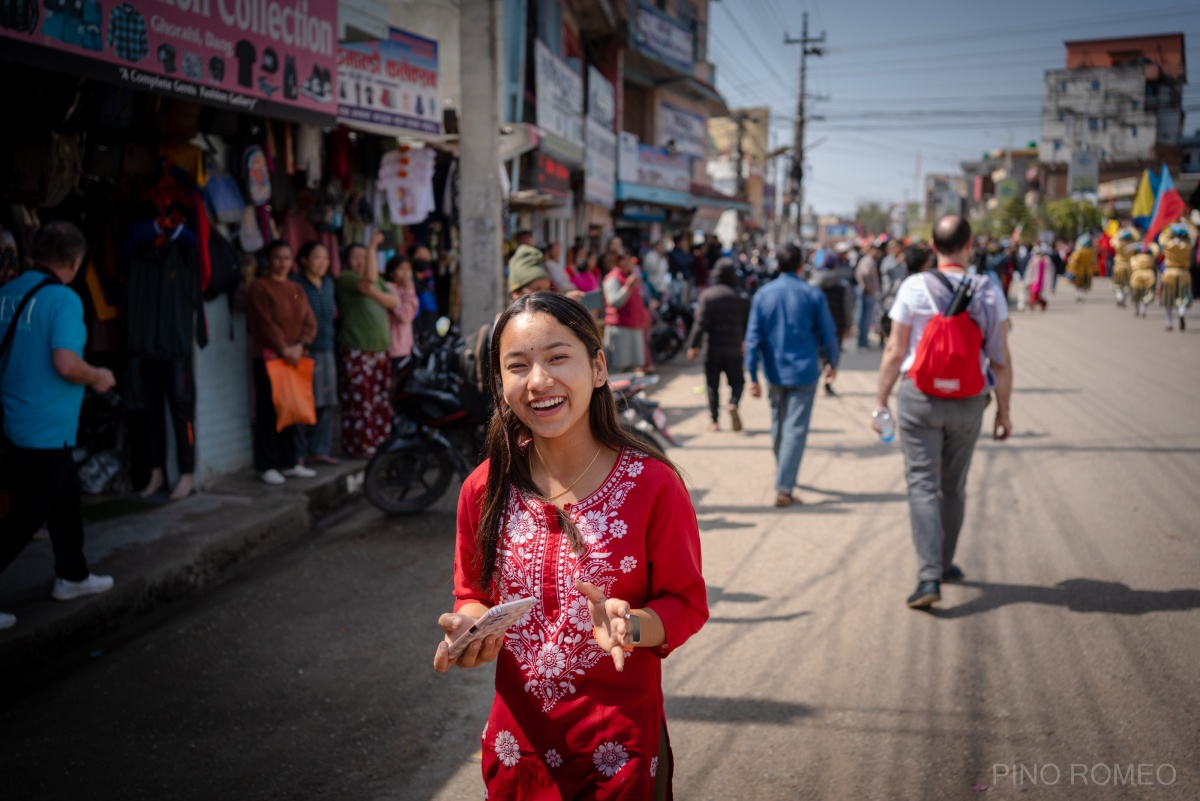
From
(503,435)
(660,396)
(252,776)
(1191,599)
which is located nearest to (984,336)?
(1191,599)

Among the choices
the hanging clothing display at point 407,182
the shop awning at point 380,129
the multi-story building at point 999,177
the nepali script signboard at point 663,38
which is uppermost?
the multi-story building at point 999,177

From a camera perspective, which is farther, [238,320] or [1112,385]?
[1112,385]

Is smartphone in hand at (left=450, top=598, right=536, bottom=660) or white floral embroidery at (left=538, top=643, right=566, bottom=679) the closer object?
smartphone in hand at (left=450, top=598, right=536, bottom=660)

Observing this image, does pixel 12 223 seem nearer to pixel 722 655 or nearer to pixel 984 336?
pixel 722 655

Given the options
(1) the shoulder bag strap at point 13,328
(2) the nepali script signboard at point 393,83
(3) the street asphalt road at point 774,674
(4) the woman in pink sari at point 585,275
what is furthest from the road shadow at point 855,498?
(4) the woman in pink sari at point 585,275

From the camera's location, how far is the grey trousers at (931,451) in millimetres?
4883

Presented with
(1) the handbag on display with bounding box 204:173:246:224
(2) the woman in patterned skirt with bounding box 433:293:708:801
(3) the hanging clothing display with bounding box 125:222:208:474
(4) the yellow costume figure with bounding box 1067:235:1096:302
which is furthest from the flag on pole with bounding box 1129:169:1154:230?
(2) the woman in patterned skirt with bounding box 433:293:708:801

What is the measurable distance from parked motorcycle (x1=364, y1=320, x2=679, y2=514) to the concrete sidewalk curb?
0.66m

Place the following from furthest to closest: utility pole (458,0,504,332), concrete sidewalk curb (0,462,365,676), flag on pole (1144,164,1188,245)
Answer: flag on pole (1144,164,1188,245), utility pole (458,0,504,332), concrete sidewalk curb (0,462,365,676)

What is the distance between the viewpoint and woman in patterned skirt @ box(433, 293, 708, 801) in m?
1.99

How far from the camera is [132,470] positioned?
23.0 feet

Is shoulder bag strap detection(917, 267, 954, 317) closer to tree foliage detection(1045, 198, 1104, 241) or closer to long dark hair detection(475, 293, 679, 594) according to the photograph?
long dark hair detection(475, 293, 679, 594)

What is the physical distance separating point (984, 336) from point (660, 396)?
7.93 metres

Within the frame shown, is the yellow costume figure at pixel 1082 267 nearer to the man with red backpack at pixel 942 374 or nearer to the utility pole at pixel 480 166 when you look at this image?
the utility pole at pixel 480 166
